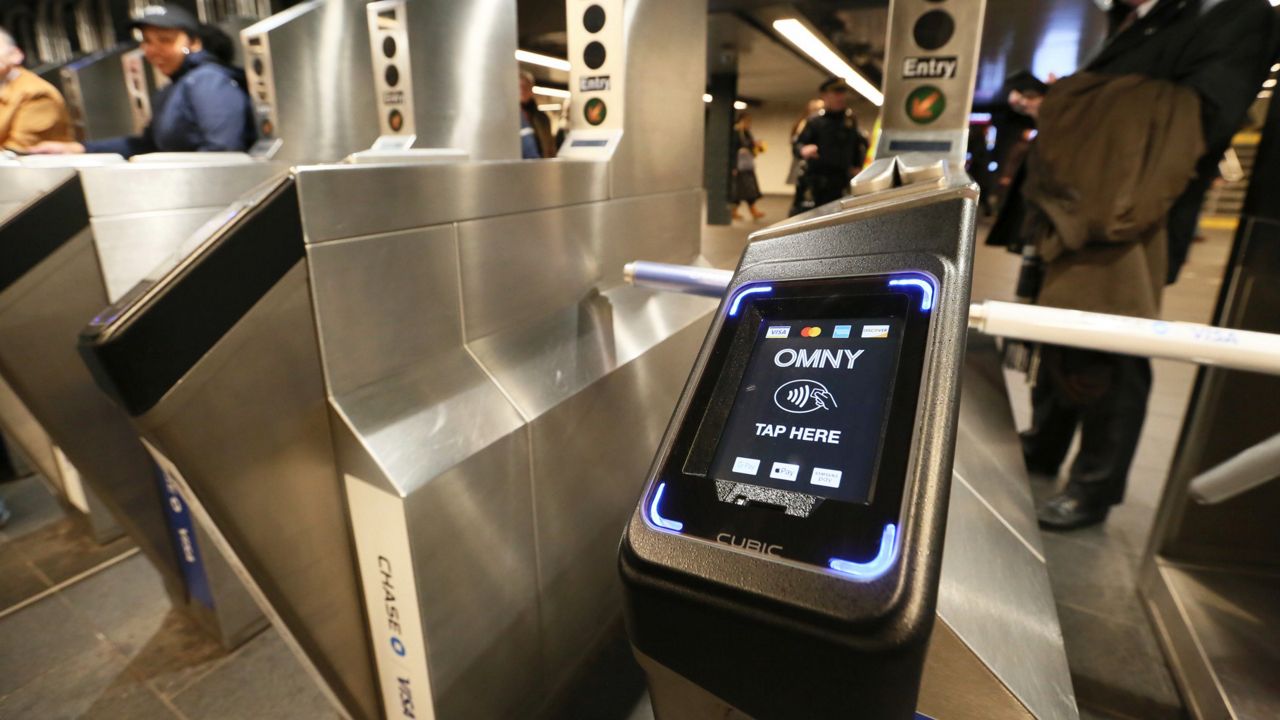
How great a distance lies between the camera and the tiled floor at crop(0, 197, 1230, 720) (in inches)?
57.3

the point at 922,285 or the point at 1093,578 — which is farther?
the point at 1093,578

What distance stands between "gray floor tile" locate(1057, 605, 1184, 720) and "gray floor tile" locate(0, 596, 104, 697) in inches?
90.1

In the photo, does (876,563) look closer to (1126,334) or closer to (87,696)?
(1126,334)

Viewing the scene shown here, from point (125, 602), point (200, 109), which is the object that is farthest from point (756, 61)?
point (125, 602)

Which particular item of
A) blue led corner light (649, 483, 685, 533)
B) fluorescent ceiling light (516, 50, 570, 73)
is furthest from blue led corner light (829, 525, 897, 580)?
fluorescent ceiling light (516, 50, 570, 73)

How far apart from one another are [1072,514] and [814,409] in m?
1.92

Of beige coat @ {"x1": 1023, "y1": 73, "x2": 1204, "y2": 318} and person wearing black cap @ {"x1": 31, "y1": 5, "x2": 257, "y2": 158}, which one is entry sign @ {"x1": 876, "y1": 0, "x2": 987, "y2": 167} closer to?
beige coat @ {"x1": 1023, "y1": 73, "x2": 1204, "y2": 318}

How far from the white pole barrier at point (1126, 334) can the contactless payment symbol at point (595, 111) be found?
2.97 ft

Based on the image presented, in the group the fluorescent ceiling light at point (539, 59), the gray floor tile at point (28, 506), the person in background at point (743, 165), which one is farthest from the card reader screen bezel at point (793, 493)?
the person in background at point (743, 165)

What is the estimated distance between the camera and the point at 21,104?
2.48 metres

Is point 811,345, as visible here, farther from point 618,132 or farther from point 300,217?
point 618,132

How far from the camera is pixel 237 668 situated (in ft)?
5.18

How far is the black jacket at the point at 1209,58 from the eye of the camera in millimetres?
1524

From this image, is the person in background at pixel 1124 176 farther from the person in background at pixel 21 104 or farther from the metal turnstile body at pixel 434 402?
the person in background at pixel 21 104
